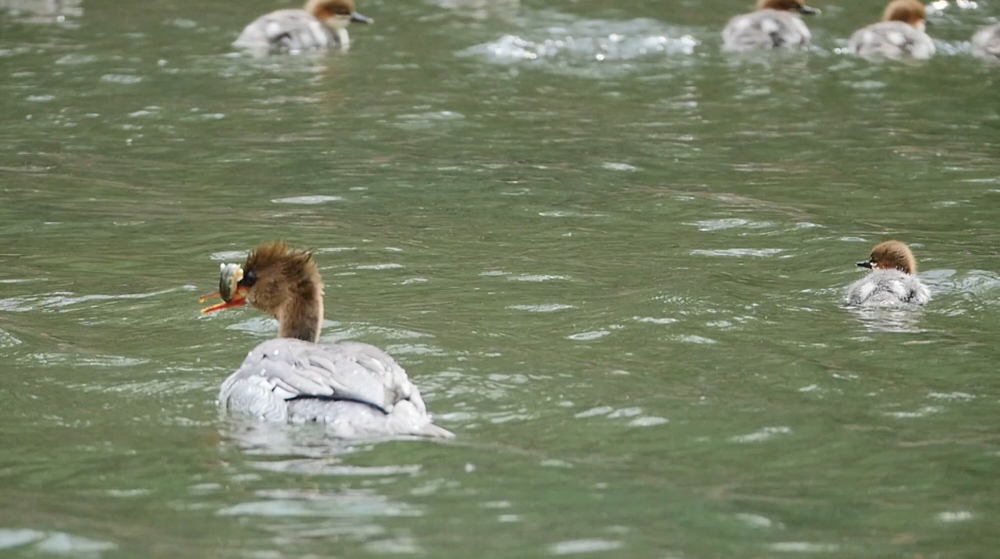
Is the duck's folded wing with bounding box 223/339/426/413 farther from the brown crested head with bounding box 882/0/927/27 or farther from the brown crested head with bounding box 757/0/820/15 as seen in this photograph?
the brown crested head with bounding box 757/0/820/15

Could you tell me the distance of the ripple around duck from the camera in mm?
16562

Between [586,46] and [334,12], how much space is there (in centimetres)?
285

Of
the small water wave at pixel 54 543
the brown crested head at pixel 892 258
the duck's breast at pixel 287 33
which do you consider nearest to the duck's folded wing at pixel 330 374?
the small water wave at pixel 54 543

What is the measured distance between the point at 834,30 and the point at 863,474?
533 inches

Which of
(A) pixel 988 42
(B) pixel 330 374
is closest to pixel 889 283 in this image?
(B) pixel 330 374

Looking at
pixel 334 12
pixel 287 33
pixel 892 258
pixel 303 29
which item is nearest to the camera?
pixel 892 258

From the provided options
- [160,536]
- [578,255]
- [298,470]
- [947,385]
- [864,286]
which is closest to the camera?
[160,536]

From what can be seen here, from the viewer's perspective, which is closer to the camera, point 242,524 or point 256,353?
point 242,524

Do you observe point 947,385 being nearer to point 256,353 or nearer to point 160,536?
point 256,353

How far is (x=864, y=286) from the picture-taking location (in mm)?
8445

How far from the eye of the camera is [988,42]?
653 inches

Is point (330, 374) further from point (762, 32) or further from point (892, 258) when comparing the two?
point (762, 32)

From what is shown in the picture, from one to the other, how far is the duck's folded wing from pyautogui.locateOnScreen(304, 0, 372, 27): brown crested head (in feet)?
37.9

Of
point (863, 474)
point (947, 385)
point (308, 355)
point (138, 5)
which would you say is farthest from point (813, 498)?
point (138, 5)
